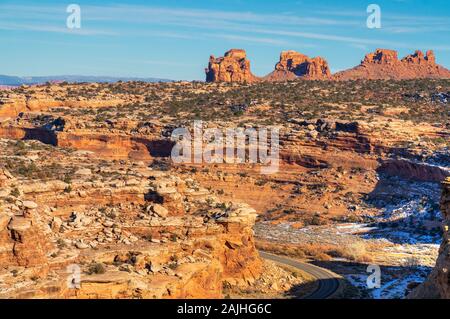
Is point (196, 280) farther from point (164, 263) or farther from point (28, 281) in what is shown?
point (28, 281)

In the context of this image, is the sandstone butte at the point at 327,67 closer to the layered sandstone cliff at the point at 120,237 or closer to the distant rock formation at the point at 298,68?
the distant rock formation at the point at 298,68

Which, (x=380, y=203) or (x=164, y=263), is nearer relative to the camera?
(x=164, y=263)

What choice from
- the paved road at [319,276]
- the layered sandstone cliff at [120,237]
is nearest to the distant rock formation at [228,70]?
the paved road at [319,276]

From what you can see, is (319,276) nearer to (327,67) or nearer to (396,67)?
(327,67)

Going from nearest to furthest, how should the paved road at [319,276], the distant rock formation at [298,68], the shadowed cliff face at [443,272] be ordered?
the shadowed cliff face at [443,272] < the paved road at [319,276] < the distant rock formation at [298,68]

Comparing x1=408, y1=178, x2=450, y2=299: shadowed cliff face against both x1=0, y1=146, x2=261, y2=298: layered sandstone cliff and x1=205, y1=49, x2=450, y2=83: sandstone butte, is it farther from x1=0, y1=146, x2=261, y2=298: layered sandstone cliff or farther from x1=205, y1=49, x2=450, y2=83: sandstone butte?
x1=205, y1=49, x2=450, y2=83: sandstone butte

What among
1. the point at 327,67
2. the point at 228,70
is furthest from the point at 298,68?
the point at 228,70
